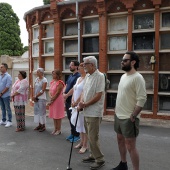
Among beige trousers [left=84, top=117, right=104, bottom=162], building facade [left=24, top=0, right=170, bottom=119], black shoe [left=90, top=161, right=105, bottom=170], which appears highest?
building facade [left=24, top=0, right=170, bottom=119]

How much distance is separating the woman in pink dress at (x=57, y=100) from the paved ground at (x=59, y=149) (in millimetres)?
423

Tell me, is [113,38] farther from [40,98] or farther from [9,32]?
[9,32]

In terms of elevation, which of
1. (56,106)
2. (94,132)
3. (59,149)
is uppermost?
(56,106)

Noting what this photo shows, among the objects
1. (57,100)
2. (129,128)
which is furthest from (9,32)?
(129,128)

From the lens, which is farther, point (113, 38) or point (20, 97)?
point (113, 38)

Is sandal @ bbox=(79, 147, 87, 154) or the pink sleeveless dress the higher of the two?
the pink sleeveless dress

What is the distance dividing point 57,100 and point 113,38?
3495 mm

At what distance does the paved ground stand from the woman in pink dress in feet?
1.39

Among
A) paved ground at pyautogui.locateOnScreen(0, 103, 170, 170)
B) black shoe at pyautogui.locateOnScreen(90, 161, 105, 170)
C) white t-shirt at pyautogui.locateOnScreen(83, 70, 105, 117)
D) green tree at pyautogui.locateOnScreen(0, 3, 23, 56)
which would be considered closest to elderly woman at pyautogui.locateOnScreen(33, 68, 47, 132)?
paved ground at pyautogui.locateOnScreen(0, 103, 170, 170)

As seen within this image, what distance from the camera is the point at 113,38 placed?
27.3ft

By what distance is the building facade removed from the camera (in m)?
7.61

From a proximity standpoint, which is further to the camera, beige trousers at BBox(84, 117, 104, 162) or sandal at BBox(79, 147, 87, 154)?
sandal at BBox(79, 147, 87, 154)

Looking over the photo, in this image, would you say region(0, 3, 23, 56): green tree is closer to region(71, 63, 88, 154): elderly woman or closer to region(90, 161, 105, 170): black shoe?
region(71, 63, 88, 154): elderly woman

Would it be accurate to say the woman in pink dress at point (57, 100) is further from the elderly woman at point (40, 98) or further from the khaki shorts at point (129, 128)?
the khaki shorts at point (129, 128)
